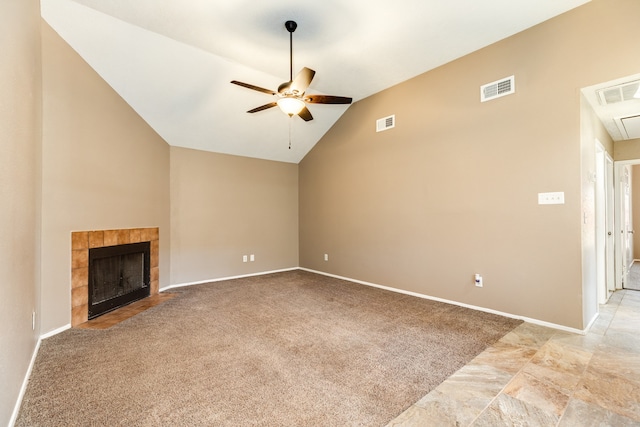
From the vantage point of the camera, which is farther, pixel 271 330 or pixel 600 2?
pixel 271 330

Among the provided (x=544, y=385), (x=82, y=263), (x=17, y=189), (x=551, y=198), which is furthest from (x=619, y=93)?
(x=82, y=263)

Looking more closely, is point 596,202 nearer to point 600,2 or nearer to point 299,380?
point 600,2

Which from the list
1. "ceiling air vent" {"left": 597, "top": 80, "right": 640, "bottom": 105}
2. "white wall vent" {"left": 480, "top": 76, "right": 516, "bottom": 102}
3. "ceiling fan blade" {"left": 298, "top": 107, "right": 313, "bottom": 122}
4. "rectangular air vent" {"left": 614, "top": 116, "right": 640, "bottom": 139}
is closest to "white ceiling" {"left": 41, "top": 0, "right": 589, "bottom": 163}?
"white wall vent" {"left": 480, "top": 76, "right": 516, "bottom": 102}

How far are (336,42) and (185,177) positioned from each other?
11.0 ft

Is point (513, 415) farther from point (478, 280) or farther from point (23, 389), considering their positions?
point (23, 389)

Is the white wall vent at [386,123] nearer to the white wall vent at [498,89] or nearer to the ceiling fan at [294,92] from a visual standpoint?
the white wall vent at [498,89]

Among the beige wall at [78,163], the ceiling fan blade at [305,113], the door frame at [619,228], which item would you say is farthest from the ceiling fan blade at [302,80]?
the door frame at [619,228]

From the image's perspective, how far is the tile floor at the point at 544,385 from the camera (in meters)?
1.68

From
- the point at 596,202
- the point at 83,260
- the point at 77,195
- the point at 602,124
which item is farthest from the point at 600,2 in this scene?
the point at 83,260

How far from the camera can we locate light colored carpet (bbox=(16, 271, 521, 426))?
175 cm

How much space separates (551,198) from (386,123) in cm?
247

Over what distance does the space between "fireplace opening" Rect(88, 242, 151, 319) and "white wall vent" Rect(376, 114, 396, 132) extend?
13.3 feet

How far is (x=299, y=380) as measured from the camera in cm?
209

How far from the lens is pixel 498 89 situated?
335cm
